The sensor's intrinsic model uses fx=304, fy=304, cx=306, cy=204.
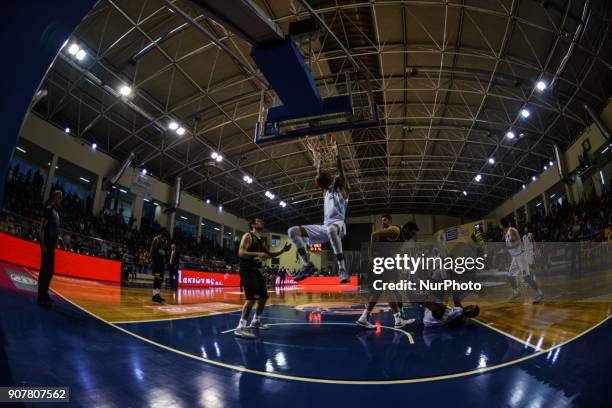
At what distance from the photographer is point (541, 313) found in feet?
18.4

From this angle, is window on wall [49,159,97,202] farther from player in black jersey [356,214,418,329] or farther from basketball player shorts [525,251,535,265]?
basketball player shorts [525,251,535,265]

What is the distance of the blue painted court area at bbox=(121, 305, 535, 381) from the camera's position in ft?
9.24

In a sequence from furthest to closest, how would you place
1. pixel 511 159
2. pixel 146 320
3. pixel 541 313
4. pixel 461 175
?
pixel 461 175, pixel 511 159, pixel 541 313, pixel 146 320

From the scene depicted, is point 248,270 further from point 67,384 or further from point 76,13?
point 76,13

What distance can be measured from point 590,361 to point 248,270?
409 cm

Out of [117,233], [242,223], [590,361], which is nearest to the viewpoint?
[590,361]

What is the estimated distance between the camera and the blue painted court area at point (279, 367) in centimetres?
210

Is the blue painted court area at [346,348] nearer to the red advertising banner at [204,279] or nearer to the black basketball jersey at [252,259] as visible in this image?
the black basketball jersey at [252,259]

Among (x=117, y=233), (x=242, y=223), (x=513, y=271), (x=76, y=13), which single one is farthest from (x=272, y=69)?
(x=242, y=223)

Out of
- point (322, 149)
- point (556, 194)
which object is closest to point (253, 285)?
point (322, 149)

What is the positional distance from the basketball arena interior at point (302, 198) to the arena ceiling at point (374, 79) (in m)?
0.14

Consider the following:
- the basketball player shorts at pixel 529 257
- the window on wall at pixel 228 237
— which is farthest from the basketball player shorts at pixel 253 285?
the window on wall at pixel 228 237

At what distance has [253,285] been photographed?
15.8 ft

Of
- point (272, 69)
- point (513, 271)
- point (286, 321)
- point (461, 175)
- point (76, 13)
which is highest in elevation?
point (461, 175)
